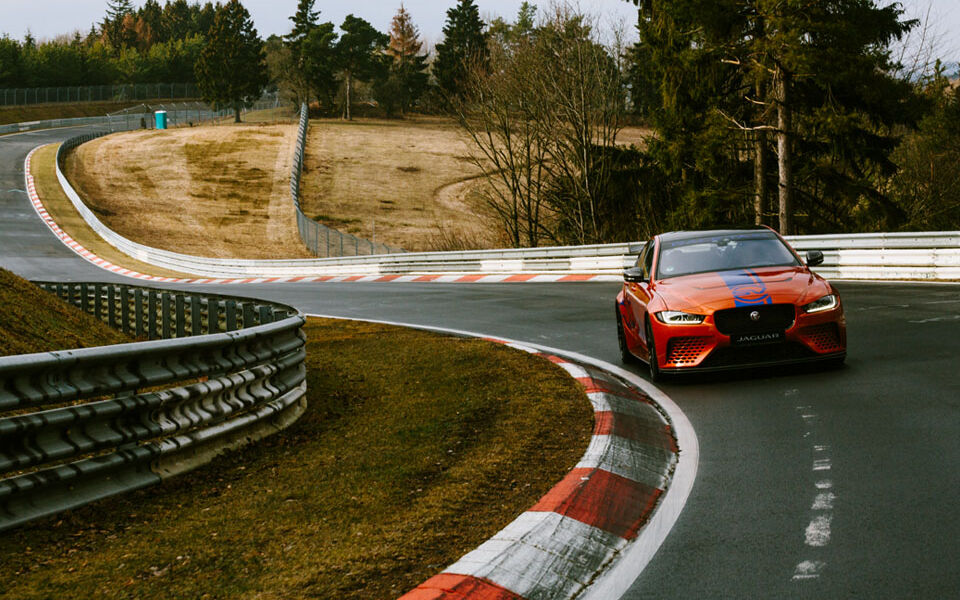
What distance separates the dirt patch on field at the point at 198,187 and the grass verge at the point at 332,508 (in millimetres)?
46746

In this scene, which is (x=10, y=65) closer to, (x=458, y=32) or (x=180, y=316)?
(x=458, y=32)

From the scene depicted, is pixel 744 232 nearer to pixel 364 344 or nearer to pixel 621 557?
pixel 364 344

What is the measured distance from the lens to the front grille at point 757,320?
9.27 m

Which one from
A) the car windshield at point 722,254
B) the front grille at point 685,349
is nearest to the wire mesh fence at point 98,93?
the car windshield at point 722,254

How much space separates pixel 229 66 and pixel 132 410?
116m

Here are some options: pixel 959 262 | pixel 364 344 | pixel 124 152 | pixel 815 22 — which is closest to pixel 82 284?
pixel 364 344

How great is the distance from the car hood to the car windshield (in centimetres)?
19

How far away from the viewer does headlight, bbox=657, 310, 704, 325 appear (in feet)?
30.8

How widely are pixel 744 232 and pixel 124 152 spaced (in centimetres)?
8033

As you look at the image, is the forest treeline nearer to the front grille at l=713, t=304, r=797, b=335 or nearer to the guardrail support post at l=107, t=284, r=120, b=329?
the guardrail support post at l=107, t=284, r=120, b=329

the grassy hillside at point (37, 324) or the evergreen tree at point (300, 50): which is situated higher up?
the evergreen tree at point (300, 50)

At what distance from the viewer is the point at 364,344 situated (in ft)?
45.2

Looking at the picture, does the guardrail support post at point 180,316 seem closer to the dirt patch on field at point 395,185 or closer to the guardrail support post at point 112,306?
the guardrail support post at point 112,306

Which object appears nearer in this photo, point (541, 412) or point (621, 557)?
point (621, 557)
